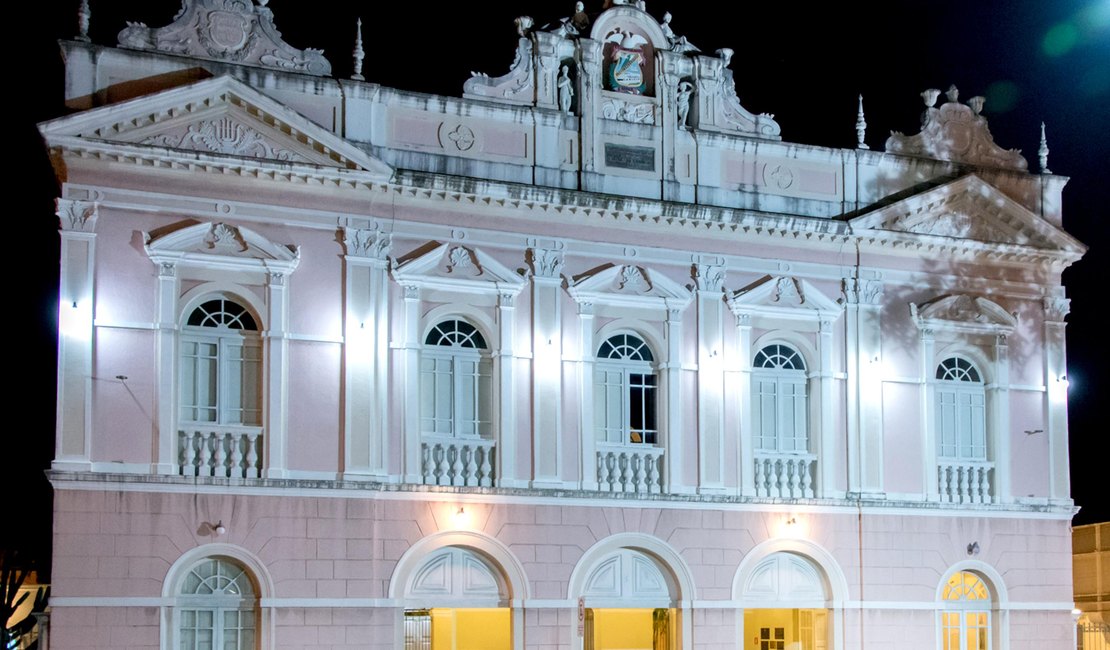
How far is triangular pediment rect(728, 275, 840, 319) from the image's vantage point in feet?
83.2

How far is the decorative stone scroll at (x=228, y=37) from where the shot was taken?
74.4 feet

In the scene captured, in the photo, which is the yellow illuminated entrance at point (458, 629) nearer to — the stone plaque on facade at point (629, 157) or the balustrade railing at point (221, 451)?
the balustrade railing at point (221, 451)

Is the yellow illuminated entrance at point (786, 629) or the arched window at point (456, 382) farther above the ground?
the arched window at point (456, 382)

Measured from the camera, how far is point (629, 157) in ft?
82.7

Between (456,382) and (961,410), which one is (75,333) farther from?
(961,410)

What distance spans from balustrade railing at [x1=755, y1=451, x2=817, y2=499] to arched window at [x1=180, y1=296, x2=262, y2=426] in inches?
Answer: 311

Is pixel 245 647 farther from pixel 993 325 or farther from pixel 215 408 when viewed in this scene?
pixel 993 325

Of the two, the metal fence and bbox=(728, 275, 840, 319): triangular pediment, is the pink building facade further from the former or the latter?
the metal fence

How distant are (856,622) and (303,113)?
1152 cm

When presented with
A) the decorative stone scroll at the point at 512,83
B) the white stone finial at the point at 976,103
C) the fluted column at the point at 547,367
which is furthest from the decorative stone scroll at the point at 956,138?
the fluted column at the point at 547,367

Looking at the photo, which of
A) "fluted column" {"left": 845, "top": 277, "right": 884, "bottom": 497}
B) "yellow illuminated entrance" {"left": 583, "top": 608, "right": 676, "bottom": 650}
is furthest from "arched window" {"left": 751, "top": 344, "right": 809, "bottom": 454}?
"yellow illuminated entrance" {"left": 583, "top": 608, "right": 676, "bottom": 650}

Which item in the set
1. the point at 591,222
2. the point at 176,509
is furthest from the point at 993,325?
the point at 176,509

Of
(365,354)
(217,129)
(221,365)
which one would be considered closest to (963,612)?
(365,354)

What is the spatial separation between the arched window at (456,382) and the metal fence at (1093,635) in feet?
42.3
